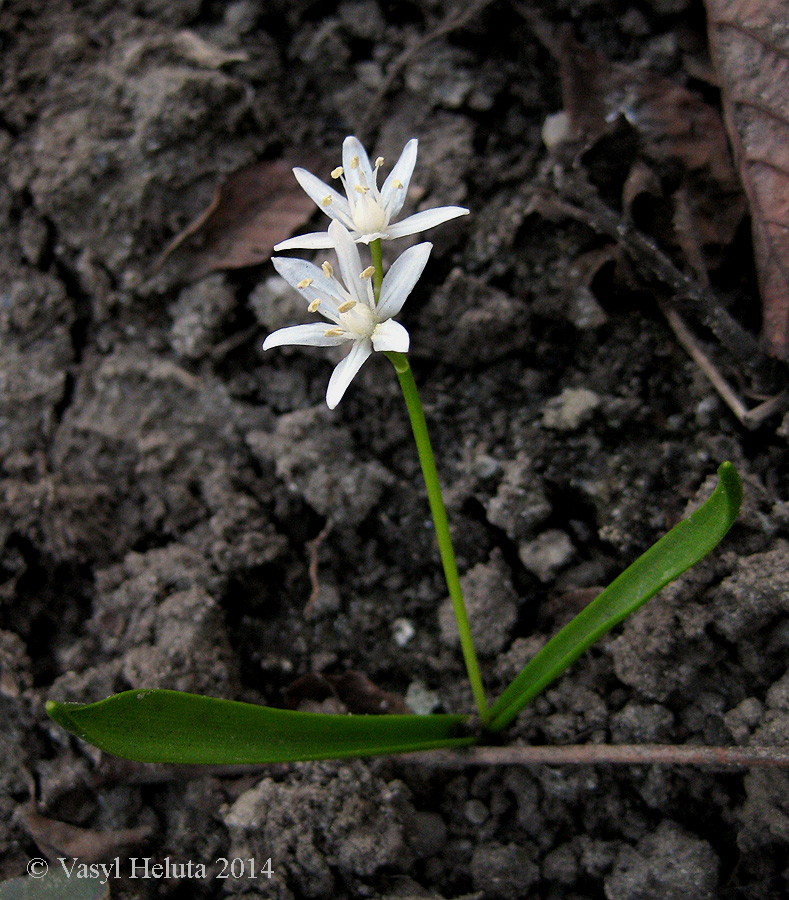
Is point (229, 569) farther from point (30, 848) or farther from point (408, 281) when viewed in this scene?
point (408, 281)

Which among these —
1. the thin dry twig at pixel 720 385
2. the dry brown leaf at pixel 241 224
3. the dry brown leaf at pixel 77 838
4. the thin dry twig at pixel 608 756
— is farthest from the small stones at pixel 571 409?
the dry brown leaf at pixel 77 838

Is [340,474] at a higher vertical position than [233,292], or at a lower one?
lower

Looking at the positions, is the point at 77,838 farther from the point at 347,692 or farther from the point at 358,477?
the point at 358,477

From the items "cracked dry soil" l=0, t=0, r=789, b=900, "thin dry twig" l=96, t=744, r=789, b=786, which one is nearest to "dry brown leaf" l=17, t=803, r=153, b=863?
"cracked dry soil" l=0, t=0, r=789, b=900

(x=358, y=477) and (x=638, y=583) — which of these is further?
(x=358, y=477)

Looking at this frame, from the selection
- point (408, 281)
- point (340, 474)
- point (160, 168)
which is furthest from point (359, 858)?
point (160, 168)

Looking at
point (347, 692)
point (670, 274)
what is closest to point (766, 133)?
point (670, 274)

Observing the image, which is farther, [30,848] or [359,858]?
[30,848]
